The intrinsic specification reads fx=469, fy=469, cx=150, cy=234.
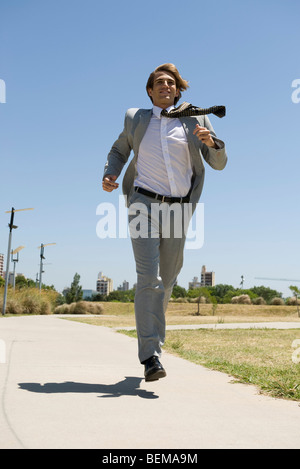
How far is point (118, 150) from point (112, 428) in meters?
2.43

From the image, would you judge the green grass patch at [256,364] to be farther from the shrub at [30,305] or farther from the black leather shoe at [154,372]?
the shrub at [30,305]

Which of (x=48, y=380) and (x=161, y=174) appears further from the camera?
(x=161, y=174)

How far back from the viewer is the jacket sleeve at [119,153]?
382 cm

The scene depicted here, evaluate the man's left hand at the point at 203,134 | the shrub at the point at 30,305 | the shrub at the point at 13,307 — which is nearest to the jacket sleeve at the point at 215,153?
the man's left hand at the point at 203,134

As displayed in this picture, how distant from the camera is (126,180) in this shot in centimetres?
386

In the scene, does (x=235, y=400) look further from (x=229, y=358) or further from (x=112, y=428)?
(x=229, y=358)

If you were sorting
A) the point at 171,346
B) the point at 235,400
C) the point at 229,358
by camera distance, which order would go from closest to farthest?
the point at 235,400, the point at 229,358, the point at 171,346

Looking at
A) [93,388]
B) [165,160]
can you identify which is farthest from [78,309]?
[93,388]

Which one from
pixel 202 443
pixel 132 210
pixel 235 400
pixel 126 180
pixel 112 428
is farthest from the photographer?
pixel 126 180

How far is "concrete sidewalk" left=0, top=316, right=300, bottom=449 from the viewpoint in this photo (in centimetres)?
188

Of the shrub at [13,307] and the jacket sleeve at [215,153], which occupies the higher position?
the jacket sleeve at [215,153]

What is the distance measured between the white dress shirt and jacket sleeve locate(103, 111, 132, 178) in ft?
0.71
